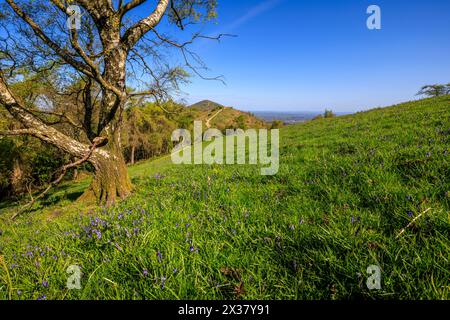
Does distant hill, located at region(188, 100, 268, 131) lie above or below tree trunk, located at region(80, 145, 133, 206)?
above

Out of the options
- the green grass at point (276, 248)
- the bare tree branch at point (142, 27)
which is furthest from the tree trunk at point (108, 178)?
the bare tree branch at point (142, 27)

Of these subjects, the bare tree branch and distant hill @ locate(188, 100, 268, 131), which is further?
distant hill @ locate(188, 100, 268, 131)

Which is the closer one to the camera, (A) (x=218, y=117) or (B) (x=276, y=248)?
(B) (x=276, y=248)

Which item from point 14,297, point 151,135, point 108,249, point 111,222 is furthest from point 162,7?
point 151,135

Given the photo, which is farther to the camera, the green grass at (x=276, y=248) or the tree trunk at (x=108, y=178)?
the tree trunk at (x=108, y=178)

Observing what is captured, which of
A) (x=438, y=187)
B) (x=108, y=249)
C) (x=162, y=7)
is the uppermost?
(x=162, y=7)

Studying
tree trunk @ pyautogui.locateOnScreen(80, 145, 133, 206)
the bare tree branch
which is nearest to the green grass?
tree trunk @ pyautogui.locateOnScreen(80, 145, 133, 206)

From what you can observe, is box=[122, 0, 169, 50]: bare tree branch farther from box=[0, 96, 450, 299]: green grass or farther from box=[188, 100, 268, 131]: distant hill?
box=[0, 96, 450, 299]: green grass

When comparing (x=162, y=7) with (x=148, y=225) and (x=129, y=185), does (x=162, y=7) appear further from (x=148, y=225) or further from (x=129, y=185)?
(x=148, y=225)

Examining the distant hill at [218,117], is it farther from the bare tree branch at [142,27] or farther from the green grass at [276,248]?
the green grass at [276,248]

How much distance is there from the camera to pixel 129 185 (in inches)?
274

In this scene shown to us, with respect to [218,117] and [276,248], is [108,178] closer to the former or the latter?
[276,248]

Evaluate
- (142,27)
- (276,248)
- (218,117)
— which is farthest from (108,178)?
(218,117)
